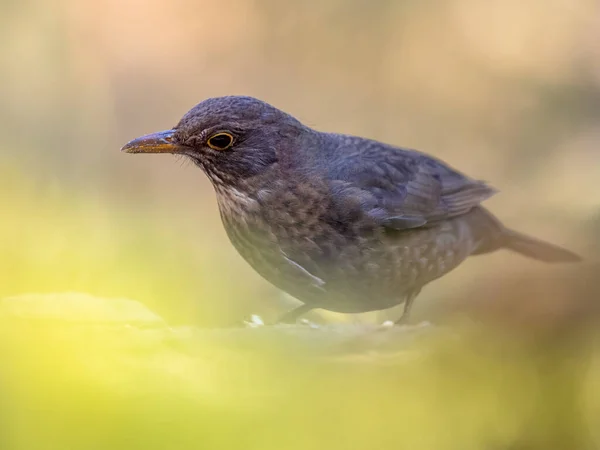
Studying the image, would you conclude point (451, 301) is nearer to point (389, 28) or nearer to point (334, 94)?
point (334, 94)

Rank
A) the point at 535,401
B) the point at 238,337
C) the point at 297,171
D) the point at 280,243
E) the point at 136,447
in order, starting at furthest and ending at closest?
the point at 297,171 → the point at 280,243 → the point at 535,401 → the point at 238,337 → the point at 136,447

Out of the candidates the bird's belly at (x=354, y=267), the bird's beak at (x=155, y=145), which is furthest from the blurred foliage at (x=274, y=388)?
the bird's beak at (x=155, y=145)

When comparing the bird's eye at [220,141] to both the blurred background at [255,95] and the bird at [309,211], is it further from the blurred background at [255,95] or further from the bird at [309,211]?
the blurred background at [255,95]

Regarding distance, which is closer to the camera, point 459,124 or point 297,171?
point 297,171

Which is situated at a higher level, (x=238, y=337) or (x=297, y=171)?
(x=297, y=171)

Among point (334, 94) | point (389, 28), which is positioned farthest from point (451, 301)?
point (389, 28)

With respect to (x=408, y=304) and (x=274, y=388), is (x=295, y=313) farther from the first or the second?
(x=274, y=388)

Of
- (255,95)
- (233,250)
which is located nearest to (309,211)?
(233,250)
